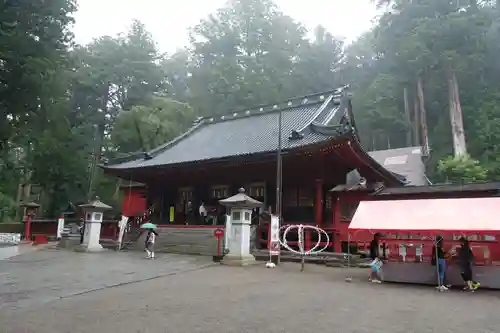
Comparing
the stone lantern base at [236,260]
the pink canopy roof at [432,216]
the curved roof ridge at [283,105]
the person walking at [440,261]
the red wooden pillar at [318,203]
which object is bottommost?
the stone lantern base at [236,260]

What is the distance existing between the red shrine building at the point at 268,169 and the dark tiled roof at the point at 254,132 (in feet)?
0.22

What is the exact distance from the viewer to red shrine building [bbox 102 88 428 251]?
1750 centimetres

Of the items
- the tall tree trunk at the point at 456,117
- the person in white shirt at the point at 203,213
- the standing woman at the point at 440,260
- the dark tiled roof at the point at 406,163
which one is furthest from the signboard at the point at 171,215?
the tall tree trunk at the point at 456,117

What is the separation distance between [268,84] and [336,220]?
2893cm

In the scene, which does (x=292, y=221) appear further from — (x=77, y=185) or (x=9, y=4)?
(x=77, y=185)

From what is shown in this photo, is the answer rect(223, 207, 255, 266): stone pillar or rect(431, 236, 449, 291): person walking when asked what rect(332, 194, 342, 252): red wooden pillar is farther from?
rect(431, 236, 449, 291): person walking

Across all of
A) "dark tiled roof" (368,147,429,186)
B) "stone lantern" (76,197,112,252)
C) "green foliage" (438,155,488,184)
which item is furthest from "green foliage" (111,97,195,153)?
"green foliage" (438,155,488,184)

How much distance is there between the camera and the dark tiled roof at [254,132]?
19.0 m

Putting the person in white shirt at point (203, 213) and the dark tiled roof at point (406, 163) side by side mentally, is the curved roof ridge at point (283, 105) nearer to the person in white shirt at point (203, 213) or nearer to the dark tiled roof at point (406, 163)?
the person in white shirt at point (203, 213)

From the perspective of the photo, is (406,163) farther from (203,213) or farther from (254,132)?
(203,213)

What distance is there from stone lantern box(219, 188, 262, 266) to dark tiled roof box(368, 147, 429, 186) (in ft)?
63.6

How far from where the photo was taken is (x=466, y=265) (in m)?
9.09

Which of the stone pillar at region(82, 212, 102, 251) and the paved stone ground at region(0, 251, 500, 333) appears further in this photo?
the stone pillar at region(82, 212, 102, 251)

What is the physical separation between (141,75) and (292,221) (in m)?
27.6
